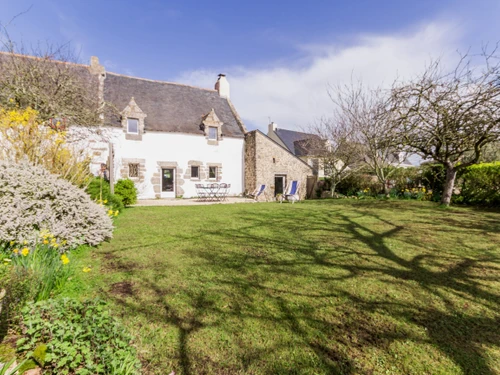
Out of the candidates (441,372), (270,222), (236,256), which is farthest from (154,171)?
(441,372)

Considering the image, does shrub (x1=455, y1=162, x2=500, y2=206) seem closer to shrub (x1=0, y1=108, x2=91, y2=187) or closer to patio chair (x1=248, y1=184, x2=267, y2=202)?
patio chair (x1=248, y1=184, x2=267, y2=202)

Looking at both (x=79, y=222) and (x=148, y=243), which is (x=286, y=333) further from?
(x=79, y=222)

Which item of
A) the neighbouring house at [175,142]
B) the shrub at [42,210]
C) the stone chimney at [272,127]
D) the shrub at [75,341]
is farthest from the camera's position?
the stone chimney at [272,127]

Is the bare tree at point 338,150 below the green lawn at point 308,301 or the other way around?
the other way around

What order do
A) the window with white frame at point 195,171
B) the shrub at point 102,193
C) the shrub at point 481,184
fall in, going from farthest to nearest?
the window with white frame at point 195,171 < the shrub at point 481,184 < the shrub at point 102,193

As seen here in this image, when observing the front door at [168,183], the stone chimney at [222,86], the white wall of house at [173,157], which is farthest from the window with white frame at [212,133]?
the stone chimney at [222,86]

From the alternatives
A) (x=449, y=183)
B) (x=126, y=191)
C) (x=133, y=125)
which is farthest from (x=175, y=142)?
(x=449, y=183)

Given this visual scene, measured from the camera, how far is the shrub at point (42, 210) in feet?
13.6

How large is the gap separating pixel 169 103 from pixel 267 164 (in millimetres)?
8871

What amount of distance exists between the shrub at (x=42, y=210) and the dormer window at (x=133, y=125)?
39.9 feet

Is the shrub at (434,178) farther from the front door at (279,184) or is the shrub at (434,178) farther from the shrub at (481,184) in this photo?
the front door at (279,184)

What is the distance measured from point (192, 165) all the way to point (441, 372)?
17.2m

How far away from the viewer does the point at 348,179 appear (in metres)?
18.5

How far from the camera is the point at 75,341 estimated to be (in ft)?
6.15
